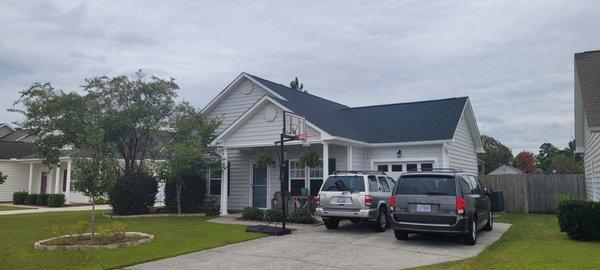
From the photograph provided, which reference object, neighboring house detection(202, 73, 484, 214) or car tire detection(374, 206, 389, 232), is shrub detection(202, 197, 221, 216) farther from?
car tire detection(374, 206, 389, 232)

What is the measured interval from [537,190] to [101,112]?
19.3 m

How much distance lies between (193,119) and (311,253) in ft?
38.7

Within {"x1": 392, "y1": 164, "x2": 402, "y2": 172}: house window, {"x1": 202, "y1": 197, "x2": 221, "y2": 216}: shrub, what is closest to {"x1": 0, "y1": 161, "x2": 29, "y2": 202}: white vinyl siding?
{"x1": 202, "y1": 197, "x2": 221, "y2": 216}: shrub

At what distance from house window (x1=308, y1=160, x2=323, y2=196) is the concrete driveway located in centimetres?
648

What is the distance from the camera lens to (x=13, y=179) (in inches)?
1411

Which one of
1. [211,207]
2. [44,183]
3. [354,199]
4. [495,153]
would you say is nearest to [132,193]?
[211,207]

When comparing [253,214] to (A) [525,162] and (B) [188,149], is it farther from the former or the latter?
(A) [525,162]

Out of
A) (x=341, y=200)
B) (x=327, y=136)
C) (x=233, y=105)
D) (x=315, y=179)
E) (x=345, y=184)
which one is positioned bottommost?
(x=341, y=200)

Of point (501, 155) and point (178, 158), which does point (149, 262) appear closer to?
point (178, 158)

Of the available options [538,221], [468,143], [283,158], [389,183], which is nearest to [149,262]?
[283,158]

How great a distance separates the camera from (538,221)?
16797 mm

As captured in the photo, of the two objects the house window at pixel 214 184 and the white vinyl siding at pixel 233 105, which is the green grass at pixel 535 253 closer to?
the white vinyl siding at pixel 233 105

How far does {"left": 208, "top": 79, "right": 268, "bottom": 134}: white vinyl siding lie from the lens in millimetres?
22547

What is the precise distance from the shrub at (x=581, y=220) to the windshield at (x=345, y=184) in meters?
5.11
